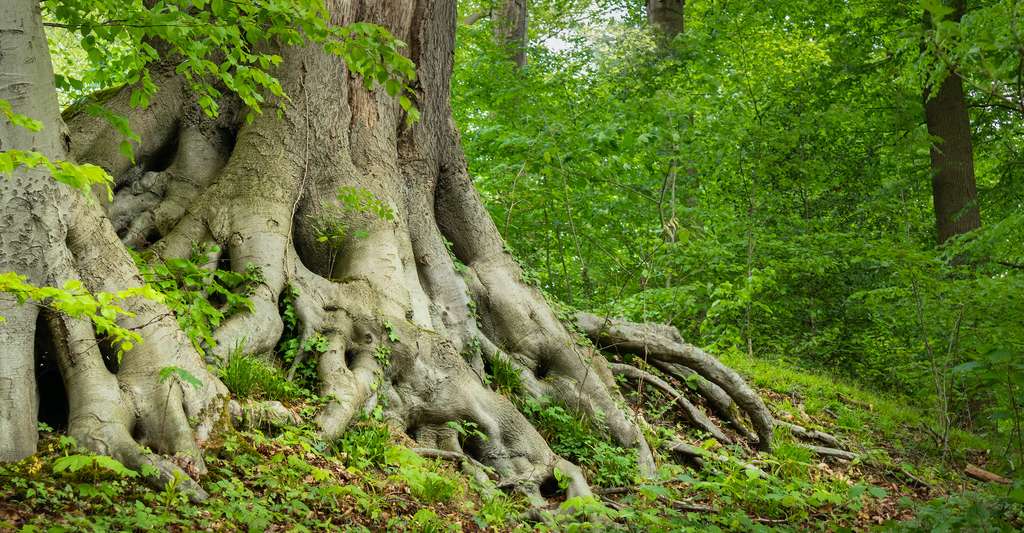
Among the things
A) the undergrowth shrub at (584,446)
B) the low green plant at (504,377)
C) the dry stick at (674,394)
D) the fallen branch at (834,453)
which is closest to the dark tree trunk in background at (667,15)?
the dry stick at (674,394)

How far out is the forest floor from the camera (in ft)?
10.8

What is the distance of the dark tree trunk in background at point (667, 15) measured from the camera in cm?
1488

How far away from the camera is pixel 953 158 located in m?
11.4

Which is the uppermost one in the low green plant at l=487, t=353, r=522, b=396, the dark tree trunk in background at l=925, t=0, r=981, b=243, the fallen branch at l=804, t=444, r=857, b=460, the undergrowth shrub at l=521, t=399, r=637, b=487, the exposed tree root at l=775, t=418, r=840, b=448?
the dark tree trunk in background at l=925, t=0, r=981, b=243

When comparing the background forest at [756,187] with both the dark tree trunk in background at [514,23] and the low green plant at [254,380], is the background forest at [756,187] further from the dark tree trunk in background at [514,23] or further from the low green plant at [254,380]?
the low green plant at [254,380]

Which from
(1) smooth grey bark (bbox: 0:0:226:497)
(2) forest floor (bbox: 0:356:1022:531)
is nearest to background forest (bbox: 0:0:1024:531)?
(2) forest floor (bbox: 0:356:1022:531)

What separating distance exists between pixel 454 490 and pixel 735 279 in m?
7.49

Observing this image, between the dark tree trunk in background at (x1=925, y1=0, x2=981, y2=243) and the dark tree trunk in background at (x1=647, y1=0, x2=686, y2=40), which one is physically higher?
the dark tree trunk in background at (x1=647, y1=0, x2=686, y2=40)

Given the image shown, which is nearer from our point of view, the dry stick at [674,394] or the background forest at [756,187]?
the dry stick at [674,394]

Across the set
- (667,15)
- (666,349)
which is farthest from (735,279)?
(667,15)

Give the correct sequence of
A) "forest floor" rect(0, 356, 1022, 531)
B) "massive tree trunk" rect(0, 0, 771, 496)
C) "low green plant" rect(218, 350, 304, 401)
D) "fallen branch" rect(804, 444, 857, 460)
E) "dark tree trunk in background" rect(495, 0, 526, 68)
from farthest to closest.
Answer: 1. "dark tree trunk in background" rect(495, 0, 526, 68)
2. "fallen branch" rect(804, 444, 857, 460)
3. "low green plant" rect(218, 350, 304, 401)
4. "massive tree trunk" rect(0, 0, 771, 496)
5. "forest floor" rect(0, 356, 1022, 531)

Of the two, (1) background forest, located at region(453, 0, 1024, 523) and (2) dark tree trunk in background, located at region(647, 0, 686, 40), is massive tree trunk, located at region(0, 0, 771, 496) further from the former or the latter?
(2) dark tree trunk in background, located at region(647, 0, 686, 40)

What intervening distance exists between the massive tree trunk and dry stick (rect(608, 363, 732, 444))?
34 centimetres

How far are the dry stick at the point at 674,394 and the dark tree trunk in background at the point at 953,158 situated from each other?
6335 millimetres
